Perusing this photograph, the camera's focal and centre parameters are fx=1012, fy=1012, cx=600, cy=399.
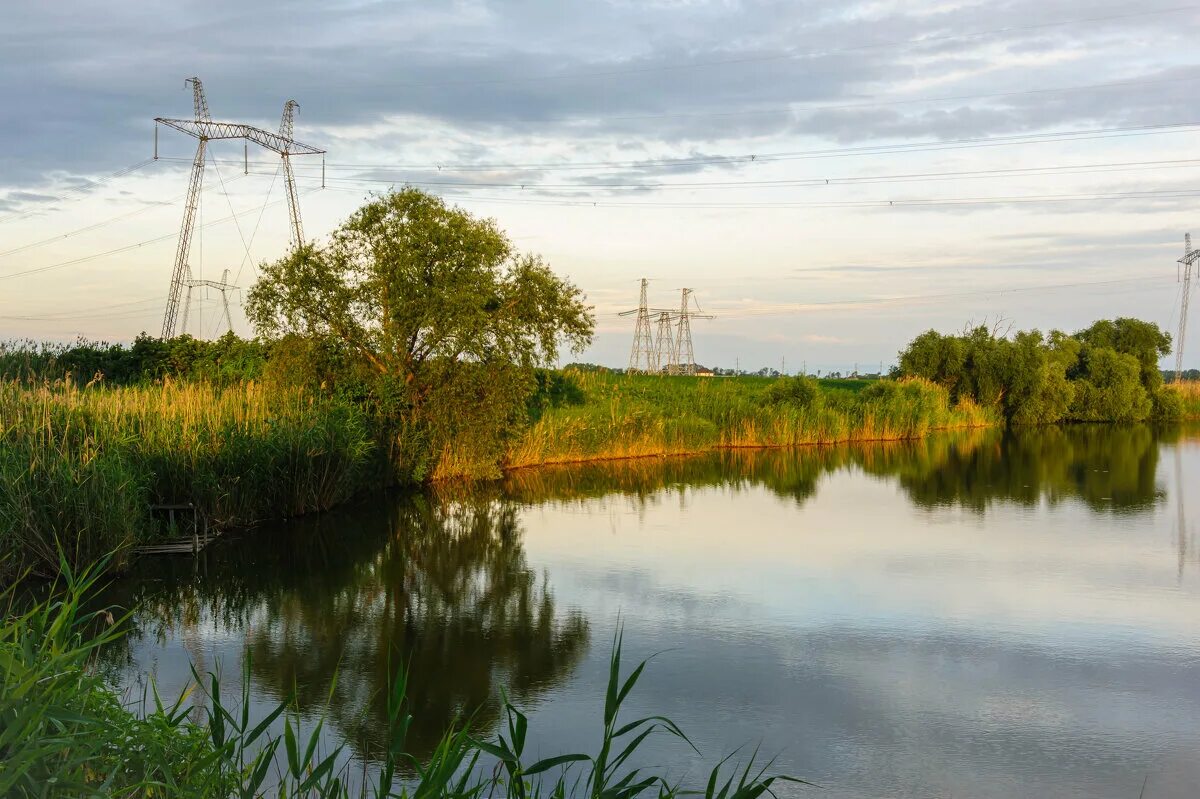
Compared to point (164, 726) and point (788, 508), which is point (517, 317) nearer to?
point (788, 508)

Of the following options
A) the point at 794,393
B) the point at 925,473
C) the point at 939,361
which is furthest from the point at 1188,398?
the point at 925,473

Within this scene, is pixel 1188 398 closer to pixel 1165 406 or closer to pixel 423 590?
pixel 1165 406

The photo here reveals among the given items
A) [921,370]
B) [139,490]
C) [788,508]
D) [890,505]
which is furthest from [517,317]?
[921,370]

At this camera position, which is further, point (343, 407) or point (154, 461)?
point (343, 407)

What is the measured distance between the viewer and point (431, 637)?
28.8ft

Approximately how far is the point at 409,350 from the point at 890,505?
9.18m

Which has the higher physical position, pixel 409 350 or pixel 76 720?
pixel 409 350

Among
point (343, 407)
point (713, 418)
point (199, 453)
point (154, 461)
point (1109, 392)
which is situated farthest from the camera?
point (1109, 392)

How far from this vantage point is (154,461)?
1271cm

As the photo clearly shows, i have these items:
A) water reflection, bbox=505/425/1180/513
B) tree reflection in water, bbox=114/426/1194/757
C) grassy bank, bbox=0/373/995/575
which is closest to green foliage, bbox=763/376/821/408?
water reflection, bbox=505/425/1180/513

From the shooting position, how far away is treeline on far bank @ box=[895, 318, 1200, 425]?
1719 inches

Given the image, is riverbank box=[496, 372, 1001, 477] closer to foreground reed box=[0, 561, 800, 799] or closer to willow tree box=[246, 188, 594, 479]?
willow tree box=[246, 188, 594, 479]

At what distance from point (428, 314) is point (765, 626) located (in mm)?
10475

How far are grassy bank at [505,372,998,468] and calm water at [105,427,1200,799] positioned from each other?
6.39 metres
